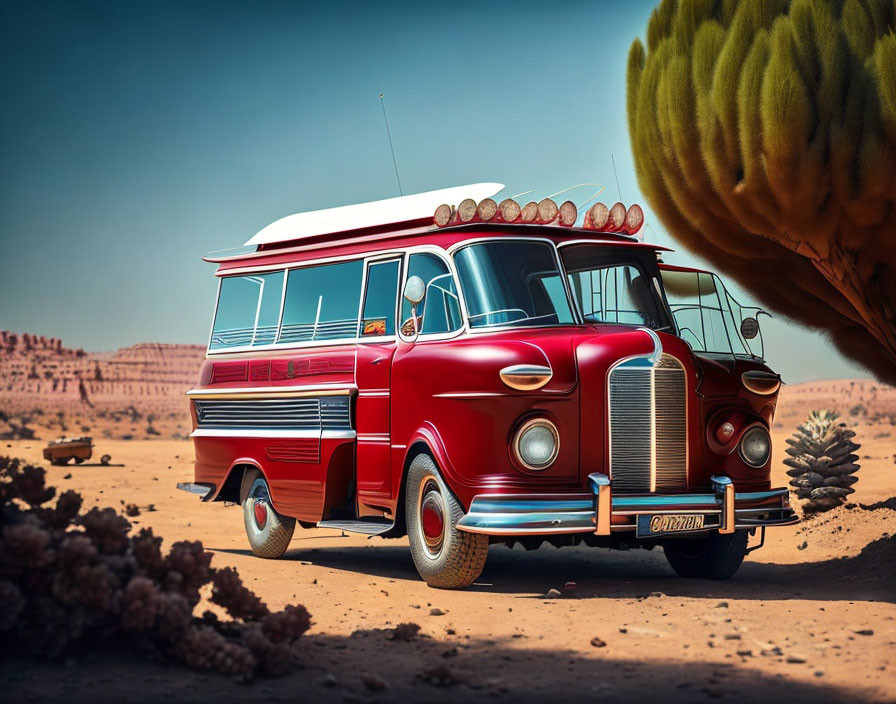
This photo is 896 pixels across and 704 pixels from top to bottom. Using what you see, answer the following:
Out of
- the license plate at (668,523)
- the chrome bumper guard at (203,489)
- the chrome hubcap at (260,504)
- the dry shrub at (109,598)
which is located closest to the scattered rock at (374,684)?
the dry shrub at (109,598)

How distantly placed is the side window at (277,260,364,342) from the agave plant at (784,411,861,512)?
21.7 ft

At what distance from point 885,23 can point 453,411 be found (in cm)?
484

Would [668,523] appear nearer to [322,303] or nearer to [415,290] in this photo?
[415,290]

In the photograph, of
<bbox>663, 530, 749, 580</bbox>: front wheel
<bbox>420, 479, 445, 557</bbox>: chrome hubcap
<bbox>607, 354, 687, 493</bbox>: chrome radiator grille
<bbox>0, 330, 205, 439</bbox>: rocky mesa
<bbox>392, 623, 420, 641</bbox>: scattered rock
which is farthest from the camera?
<bbox>0, 330, 205, 439</bbox>: rocky mesa

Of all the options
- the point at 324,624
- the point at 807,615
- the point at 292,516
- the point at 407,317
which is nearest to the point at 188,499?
the point at 292,516

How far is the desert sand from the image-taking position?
5906 millimetres

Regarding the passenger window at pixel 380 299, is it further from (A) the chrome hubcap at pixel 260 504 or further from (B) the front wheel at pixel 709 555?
(B) the front wheel at pixel 709 555

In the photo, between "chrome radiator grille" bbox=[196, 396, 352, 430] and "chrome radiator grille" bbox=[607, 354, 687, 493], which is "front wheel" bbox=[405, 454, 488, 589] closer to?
"chrome radiator grille" bbox=[196, 396, 352, 430]

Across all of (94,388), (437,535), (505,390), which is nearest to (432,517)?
(437,535)

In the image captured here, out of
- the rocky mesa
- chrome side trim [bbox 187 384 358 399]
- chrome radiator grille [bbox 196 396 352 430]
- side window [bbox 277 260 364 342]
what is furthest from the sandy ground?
the rocky mesa

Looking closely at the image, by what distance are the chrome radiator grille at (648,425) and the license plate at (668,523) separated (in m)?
0.25

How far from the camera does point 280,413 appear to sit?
36.0ft

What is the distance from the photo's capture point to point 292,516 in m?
10.9

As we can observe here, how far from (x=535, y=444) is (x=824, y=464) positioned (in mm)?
7138
